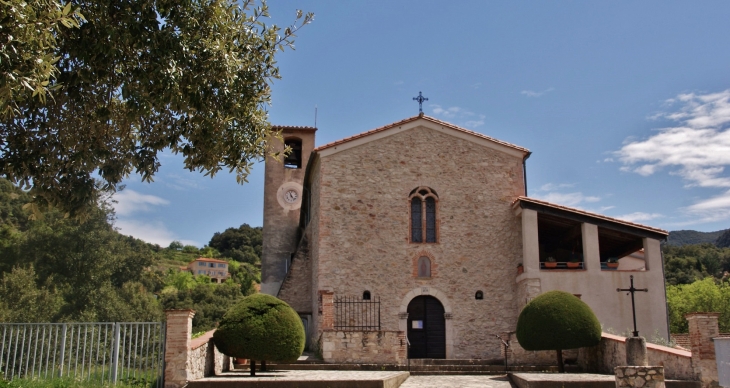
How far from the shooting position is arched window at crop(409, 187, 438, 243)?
66.5 ft

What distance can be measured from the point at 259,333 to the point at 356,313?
6916 mm

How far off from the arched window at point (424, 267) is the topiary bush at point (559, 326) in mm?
5424

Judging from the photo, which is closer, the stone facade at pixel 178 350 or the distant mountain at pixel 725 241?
the stone facade at pixel 178 350

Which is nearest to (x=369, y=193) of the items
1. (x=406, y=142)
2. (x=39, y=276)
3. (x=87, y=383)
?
(x=406, y=142)

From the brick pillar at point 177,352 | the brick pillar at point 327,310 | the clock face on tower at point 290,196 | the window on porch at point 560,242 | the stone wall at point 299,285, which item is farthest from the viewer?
the clock face on tower at point 290,196

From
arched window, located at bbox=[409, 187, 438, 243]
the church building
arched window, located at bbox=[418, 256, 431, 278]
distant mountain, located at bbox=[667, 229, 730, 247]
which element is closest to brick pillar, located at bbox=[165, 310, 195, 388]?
the church building

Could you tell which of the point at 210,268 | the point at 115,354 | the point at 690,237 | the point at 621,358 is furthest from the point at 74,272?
the point at 690,237

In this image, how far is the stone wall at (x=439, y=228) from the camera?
19516 mm

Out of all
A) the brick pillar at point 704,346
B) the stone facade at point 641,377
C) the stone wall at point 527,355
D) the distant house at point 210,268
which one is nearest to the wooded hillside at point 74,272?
the stone wall at point 527,355

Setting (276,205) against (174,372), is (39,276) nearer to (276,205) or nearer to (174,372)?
(276,205)

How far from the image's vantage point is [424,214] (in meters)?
20.3

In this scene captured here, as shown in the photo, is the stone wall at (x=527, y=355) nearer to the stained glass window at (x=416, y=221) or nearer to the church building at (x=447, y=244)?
the church building at (x=447, y=244)

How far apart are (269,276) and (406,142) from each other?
1009 cm

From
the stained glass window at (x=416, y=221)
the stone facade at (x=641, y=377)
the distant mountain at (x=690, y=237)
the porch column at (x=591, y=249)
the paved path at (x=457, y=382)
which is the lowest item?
the paved path at (x=457, y=382)
